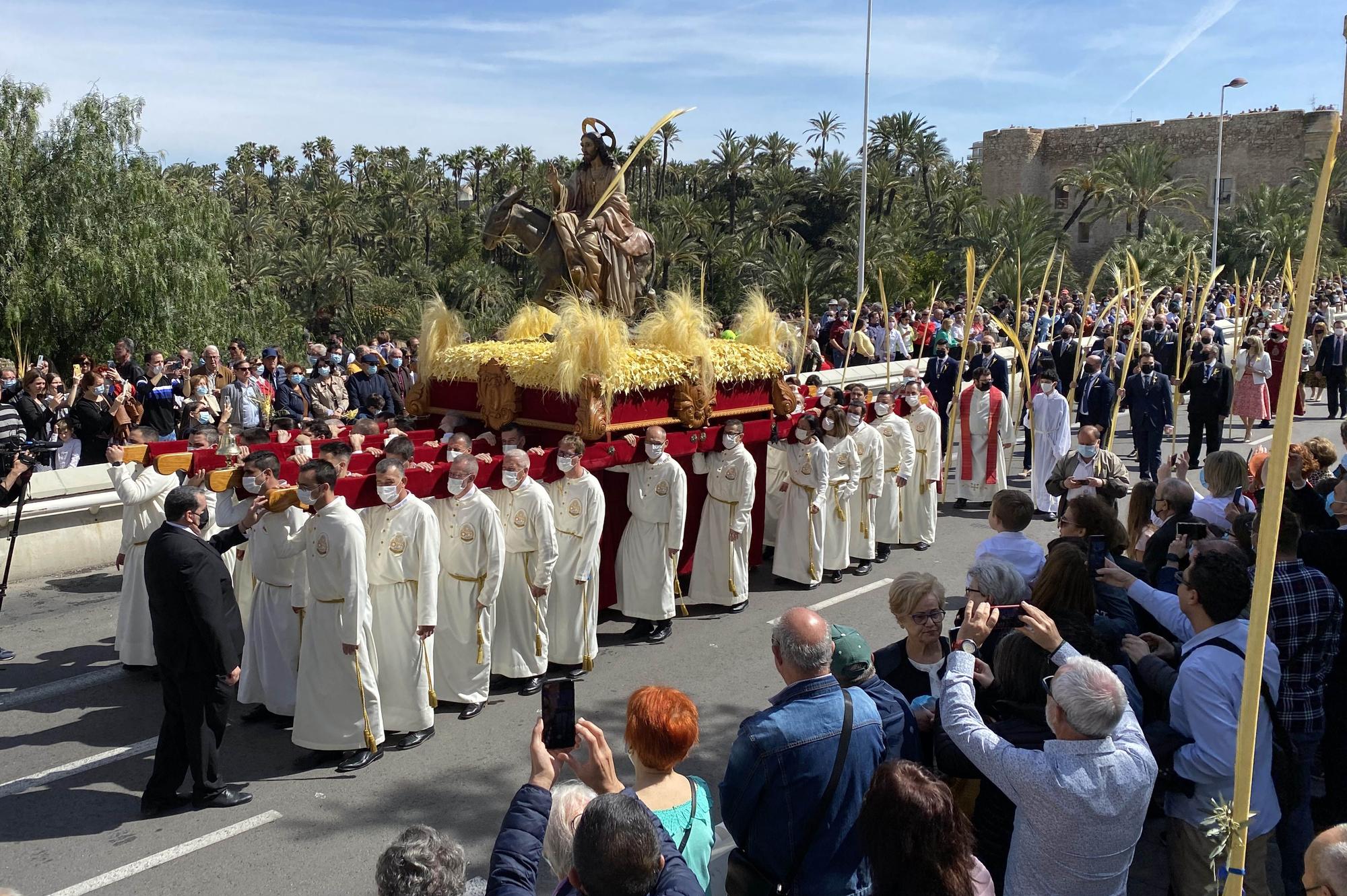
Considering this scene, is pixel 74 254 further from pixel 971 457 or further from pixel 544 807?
pixel 544 807

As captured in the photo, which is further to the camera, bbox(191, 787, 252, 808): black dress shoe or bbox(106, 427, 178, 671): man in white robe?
bbox(106, 427, 178, 671): man in white robe

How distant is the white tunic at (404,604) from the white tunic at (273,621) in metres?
0.48

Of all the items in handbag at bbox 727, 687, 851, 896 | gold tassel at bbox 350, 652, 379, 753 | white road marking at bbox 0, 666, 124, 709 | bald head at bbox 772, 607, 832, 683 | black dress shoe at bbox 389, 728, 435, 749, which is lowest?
black dress shoe at bbox 389, 728, 435, 749

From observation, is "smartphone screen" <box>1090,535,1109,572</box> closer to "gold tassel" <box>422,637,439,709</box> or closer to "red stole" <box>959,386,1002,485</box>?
"gold tassel" <box>422,637,439,709</box>

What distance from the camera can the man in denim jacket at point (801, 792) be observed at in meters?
3.26

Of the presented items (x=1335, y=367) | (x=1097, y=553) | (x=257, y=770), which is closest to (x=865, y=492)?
(x=1097, y=553)

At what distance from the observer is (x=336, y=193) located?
51469mm

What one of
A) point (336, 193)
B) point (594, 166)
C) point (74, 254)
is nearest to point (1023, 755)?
point (594, 166)

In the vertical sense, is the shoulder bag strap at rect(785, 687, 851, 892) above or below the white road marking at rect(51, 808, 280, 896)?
above

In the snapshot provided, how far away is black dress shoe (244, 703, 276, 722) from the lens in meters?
6.70

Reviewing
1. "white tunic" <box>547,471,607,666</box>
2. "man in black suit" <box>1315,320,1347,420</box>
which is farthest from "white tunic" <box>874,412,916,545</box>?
"man in black suit" <box>1315,320,1347,420</box>

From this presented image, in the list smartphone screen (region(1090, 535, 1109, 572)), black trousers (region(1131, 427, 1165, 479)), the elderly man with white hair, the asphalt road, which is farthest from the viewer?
black trousers (region(1131, 427, 1165, 479))

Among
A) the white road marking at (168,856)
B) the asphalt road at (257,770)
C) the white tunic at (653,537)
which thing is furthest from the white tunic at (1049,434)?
the white road marking at (168,856)

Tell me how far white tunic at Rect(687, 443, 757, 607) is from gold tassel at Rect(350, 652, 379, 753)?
11.3 feet
